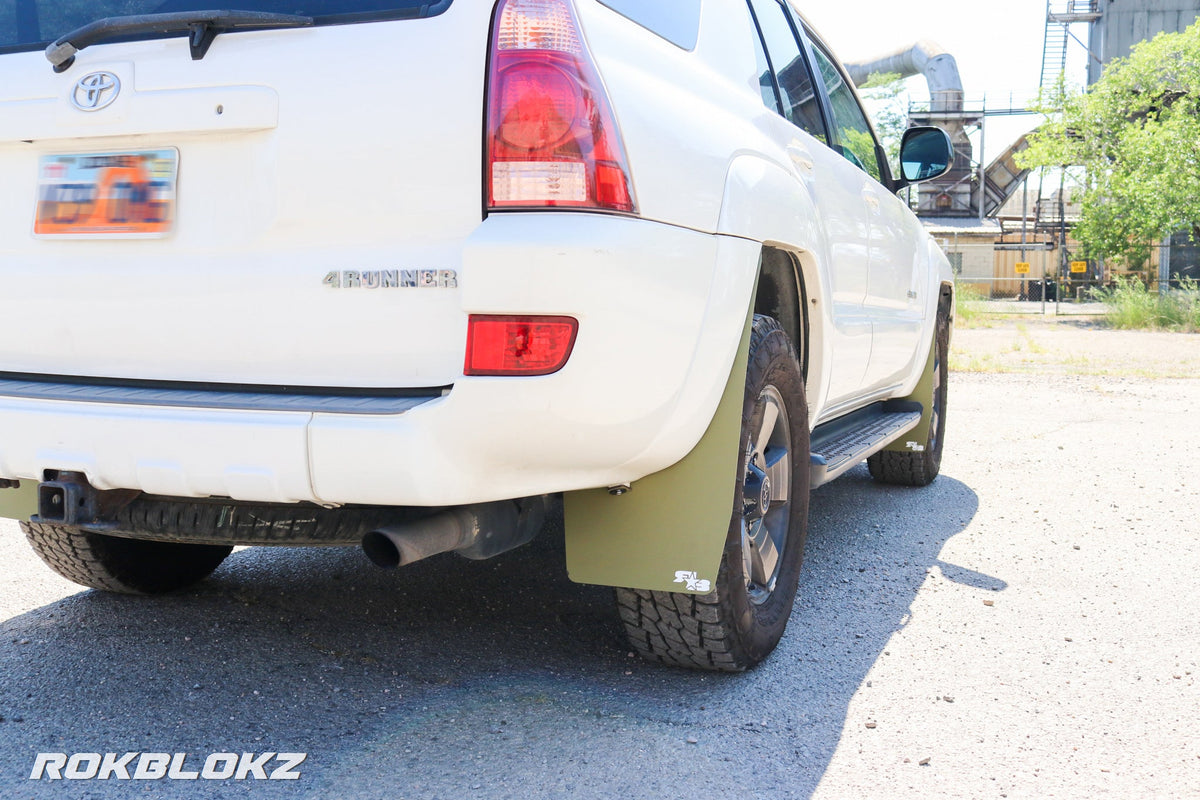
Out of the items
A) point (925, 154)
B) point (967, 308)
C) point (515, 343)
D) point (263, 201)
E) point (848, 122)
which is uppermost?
point (848, 122)

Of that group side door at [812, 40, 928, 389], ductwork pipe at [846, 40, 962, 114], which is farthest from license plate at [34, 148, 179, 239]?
ductwork pipe at [846, 40, 962, 114]

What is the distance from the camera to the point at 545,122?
6.53ft

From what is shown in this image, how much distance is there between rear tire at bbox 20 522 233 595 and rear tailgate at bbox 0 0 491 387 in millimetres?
1116

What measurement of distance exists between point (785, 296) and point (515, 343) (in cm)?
133

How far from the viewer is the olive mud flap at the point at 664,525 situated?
7.75ft

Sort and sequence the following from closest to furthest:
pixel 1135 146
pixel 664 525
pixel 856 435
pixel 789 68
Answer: pixel 664 525
pixel 789 68
pixel 856 435
pixel 1135 146

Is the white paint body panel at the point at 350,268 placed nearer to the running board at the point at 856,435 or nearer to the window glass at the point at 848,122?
the running board at the point at 856,435

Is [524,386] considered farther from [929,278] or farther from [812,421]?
[929,278]

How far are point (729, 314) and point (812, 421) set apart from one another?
1033mm

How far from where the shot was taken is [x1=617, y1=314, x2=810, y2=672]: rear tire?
2570 mm

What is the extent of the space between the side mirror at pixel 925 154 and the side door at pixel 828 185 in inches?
36.3

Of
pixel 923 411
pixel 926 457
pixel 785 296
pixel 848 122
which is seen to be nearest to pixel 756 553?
pixel 785 296

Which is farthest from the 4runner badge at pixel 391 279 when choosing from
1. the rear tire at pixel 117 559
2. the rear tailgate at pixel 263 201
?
the rear tire at pixel 117 559

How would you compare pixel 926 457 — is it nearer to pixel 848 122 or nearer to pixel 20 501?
pixel 848 122
